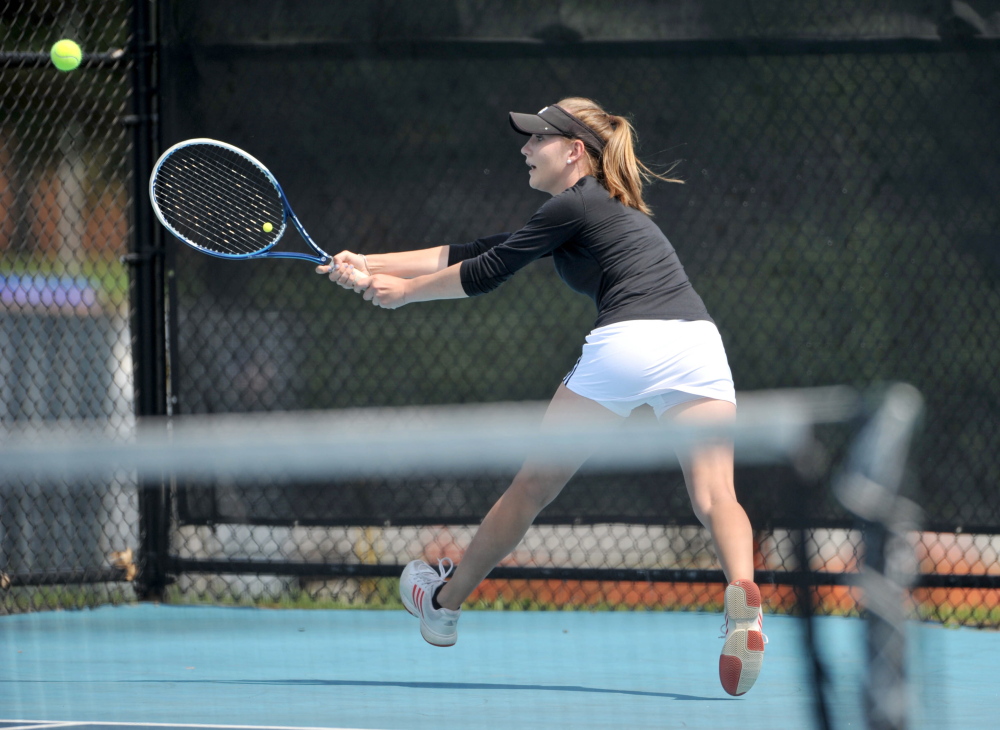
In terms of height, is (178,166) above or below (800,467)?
above

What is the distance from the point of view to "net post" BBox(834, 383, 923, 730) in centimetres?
130

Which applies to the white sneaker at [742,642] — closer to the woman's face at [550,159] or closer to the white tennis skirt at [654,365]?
the white tennis skirt at [654,365]

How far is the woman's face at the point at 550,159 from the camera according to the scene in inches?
110

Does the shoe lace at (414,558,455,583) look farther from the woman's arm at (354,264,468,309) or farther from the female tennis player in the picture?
the woman's arm at (354,264,468,309)

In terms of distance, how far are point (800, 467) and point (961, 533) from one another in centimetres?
254

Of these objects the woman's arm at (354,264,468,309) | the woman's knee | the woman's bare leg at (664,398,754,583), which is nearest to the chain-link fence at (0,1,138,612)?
the woman's arm at (354,264,468,309)

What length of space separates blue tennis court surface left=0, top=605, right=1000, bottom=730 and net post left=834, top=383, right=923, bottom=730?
83cm

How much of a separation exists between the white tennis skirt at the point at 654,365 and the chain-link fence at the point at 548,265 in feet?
4.32

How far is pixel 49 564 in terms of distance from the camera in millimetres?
4098

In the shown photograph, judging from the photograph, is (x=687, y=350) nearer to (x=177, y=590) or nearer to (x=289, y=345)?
(x=289, y=345)

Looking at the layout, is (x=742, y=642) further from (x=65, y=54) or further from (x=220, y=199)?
(x=65, y=54)

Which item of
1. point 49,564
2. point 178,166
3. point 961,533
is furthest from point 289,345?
point 961,533

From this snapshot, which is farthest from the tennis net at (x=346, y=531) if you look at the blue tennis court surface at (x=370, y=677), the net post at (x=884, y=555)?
the net post at (x=884, y=555)

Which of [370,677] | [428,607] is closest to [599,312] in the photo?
[428,607]
